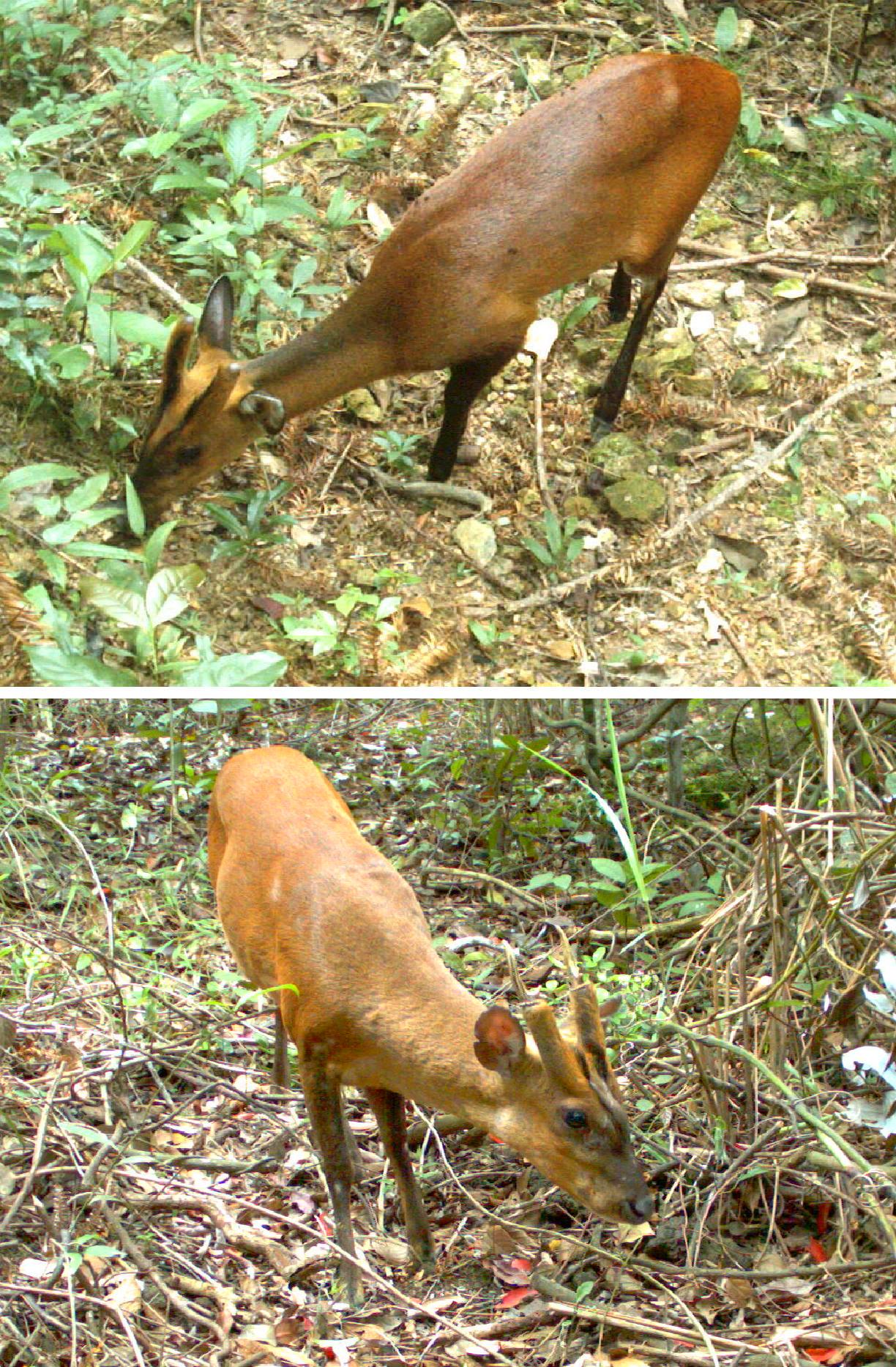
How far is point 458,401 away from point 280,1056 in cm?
193

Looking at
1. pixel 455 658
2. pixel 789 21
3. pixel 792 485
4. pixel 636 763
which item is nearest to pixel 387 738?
pixel 455 658

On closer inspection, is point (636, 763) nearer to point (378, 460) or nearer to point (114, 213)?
point (378, 460)

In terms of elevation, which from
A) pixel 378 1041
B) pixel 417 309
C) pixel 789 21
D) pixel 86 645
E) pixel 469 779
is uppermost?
→ pixel 789 21

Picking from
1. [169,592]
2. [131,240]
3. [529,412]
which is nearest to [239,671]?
[169,592]

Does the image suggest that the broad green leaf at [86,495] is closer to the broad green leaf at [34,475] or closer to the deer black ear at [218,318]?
the broad green leaf at [34,475]

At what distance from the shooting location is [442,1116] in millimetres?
4133

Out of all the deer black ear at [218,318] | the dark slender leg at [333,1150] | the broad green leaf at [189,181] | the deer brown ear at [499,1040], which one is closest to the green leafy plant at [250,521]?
the deer black ear at [218,318]

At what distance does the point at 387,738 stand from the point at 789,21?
278 centimetres

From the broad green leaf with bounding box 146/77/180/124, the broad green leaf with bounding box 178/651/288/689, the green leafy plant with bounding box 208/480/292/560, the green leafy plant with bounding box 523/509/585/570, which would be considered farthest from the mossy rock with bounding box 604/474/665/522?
the broad green leaf with bounding box 146/77/180/124

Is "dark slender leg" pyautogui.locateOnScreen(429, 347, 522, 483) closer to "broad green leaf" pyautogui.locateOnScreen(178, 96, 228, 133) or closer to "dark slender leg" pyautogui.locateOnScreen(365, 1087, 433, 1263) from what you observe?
A: "broad green leaf" pyautogui.locateOnScreen(178, 96, 228, 133)

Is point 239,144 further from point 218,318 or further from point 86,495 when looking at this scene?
point 86,495

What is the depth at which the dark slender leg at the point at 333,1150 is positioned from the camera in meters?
3.55

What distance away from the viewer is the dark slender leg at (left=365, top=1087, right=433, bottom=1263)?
12.0 ft

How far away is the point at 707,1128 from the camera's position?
155 inches
